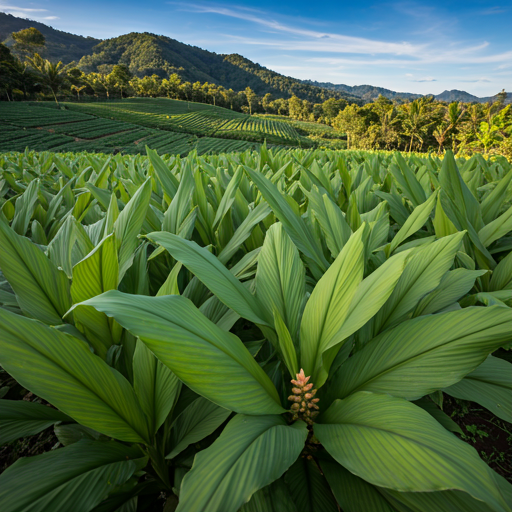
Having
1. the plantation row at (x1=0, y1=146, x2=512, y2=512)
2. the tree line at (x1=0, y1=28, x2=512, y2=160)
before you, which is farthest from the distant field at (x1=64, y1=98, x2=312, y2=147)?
the plantation row at (x1=0, y1=146, x2=512, y2=512)

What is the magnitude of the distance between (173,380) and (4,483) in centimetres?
28

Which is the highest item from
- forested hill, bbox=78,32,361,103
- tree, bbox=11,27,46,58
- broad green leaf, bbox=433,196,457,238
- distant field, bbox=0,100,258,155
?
forested hill, bbox=78,32,361,103

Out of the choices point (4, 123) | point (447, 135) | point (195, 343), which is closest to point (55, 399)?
point (195, 343)

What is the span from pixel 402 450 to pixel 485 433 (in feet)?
2.92

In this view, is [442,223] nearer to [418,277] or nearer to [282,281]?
[418,277]

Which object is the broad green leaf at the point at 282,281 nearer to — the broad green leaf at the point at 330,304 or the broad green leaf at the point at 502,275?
the broad green leaf at the point at 330,304

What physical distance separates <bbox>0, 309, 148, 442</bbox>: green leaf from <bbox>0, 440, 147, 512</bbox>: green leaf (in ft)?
0.21

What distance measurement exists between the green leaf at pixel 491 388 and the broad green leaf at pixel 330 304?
298mm

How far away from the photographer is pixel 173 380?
570mm

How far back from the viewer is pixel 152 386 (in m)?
0.60

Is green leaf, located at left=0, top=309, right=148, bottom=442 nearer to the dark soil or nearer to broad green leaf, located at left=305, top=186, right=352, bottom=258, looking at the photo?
broad green leaf, located at left=305, top=186, right=352, bottom=258

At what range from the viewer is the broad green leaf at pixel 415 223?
101cm

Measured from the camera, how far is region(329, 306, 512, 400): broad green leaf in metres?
0.47

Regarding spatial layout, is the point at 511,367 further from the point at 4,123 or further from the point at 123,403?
the point at 4,123
